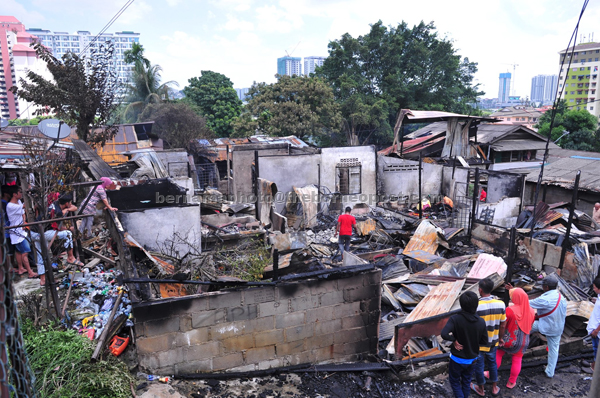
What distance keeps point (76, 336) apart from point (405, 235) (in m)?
8.73

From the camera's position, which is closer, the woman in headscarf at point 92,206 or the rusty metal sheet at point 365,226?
the woman in headscarf at point 92,206

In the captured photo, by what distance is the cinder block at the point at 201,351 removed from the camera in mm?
4688

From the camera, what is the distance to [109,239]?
7973mm

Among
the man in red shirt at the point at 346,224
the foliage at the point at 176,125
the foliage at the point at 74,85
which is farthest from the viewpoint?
the foliage at the point at 176,125

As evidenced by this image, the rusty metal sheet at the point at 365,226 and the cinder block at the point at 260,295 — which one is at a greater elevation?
the cinder block at the point at 260,295

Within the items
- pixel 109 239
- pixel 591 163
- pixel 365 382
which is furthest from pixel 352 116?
pixel 365 382

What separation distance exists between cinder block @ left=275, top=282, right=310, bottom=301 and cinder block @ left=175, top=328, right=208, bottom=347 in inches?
39.5

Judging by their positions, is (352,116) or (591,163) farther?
(352,116)

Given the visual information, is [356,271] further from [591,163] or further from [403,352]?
[591,163]

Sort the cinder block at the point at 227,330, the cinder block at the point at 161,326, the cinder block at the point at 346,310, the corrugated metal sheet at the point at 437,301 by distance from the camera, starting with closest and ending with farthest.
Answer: the cinder block at the point at 161,326 < the cinder block at the point at 227,330 < the cinder block at the point at 346,310 < the corrugated metal sheet at the point at 437,301

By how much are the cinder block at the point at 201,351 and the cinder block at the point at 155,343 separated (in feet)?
0.75

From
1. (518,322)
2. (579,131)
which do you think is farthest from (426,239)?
(579,131)

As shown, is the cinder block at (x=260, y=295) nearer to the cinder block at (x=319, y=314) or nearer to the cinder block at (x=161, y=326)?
the cinder block at (x=319, y=314)
